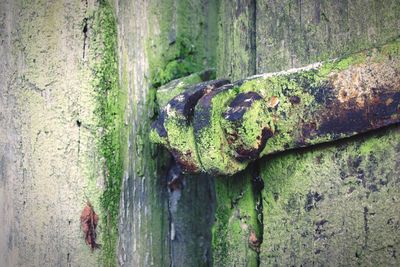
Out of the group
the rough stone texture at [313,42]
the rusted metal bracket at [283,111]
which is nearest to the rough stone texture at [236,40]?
the rough stone texture at [313,42]

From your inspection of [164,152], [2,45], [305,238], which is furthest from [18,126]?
[305,238]

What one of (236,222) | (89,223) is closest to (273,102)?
(236,222)

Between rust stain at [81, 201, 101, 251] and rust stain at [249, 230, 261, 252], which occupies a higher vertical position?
rust stain at [81, 201, 101, 251]

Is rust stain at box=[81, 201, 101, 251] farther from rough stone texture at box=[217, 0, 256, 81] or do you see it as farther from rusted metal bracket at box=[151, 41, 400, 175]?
rough stone texture at box=[217, 0, 256, 81]

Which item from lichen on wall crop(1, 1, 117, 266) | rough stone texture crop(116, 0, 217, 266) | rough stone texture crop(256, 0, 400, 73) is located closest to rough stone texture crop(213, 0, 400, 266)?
rough stone texture crop(256, 0, 400, 73)

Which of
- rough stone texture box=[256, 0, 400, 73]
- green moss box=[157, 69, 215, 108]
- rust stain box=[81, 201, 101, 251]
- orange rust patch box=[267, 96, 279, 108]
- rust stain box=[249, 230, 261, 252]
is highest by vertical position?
rough stone texture box=[256, 0, 400, 73]
